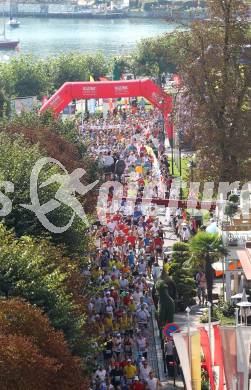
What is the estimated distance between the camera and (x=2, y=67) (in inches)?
3209

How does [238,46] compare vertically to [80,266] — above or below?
above

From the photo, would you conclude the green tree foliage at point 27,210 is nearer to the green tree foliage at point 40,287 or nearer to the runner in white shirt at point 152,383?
the green tree foliage at point 40,287

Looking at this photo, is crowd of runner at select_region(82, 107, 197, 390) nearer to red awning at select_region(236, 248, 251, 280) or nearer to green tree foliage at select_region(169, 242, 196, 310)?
green tree foliage at select_region(169, 242, 196, 310)

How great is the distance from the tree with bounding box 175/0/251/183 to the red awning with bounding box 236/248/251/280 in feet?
31.8

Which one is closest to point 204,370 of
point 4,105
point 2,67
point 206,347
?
point 206,347

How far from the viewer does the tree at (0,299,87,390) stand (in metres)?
19.1

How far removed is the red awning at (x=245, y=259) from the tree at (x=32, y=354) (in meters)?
9.80

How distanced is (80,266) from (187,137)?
575 inches

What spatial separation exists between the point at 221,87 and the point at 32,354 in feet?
77.8

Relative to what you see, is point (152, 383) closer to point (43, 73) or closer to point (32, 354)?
point (32, 354)

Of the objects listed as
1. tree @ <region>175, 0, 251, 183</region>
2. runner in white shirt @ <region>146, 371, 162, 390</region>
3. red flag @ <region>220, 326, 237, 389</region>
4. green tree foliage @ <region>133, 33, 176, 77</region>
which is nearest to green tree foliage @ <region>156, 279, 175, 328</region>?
runner in white shirt @ <region>146, 371, 162, 390</region>

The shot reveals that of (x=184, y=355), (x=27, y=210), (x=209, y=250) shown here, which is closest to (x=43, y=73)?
(x=209, y=250)

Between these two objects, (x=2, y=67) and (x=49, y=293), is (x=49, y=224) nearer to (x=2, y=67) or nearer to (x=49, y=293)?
(x=49, y=293)

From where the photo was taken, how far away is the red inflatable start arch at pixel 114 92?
56875 millimetres
